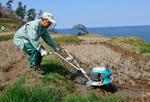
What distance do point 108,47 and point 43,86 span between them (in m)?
6.61

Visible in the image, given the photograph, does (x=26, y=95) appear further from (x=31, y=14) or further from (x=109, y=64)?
(x=31, y=14)

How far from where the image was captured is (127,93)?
11.2m

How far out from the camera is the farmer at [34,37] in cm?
1066

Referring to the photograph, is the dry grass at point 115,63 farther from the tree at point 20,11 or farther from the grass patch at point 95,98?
the tree at point 20,11

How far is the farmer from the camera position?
10656 millimetres

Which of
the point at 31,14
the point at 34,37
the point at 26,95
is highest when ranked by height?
the point at 34,37

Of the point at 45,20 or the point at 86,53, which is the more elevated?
the point at 45,20

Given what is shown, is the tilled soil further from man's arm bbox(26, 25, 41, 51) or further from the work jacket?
man's arm bbox(26, 25, 41, 51)

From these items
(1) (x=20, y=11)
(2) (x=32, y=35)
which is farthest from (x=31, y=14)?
(2) (x=32, y=35)

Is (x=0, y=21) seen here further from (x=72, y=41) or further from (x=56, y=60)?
(x=56, y=60)

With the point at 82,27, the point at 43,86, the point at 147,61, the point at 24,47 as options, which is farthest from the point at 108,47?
the point at 82,27

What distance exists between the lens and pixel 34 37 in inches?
424

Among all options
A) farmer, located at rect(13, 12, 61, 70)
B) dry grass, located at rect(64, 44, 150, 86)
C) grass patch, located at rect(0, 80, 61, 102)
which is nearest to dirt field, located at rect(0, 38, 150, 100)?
dry grass, located at rect(64, 44, 150, 86)

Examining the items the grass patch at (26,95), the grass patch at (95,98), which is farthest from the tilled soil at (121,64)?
the grass patch at (26,95)
